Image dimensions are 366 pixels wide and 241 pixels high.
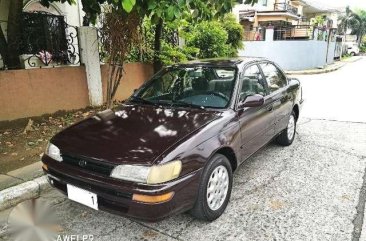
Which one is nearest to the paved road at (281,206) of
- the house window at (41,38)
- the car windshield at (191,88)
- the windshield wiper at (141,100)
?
the car windshield at (191,88)

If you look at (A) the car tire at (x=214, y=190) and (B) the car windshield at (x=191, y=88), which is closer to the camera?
(A) the car tire at (x=214, y=190)

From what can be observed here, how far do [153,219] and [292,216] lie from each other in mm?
1528

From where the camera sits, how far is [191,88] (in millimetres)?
4055

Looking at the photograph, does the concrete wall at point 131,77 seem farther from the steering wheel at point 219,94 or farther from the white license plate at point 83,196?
the white license plate at point 83,196

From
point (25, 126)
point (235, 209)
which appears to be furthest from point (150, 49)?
point (235, 209)

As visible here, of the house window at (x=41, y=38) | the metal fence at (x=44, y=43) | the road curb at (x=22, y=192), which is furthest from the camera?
the house window at (x=41, y=38)

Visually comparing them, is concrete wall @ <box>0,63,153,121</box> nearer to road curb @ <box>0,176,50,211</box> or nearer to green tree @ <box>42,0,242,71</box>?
green tree @ <box>42,0,242,71</box>

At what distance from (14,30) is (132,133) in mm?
4750

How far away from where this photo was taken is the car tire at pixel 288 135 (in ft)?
17.7

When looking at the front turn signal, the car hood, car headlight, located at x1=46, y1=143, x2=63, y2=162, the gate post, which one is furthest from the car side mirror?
the gate post

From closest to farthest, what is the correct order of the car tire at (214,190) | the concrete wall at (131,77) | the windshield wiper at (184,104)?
the car tire at (214,190), the windshield wiper at (184,104), the concrete wall at (131,77)

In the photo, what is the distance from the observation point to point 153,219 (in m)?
2.75

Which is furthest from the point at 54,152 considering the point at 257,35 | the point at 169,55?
the point at 257,35

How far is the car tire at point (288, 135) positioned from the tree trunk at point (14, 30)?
5070 mm
